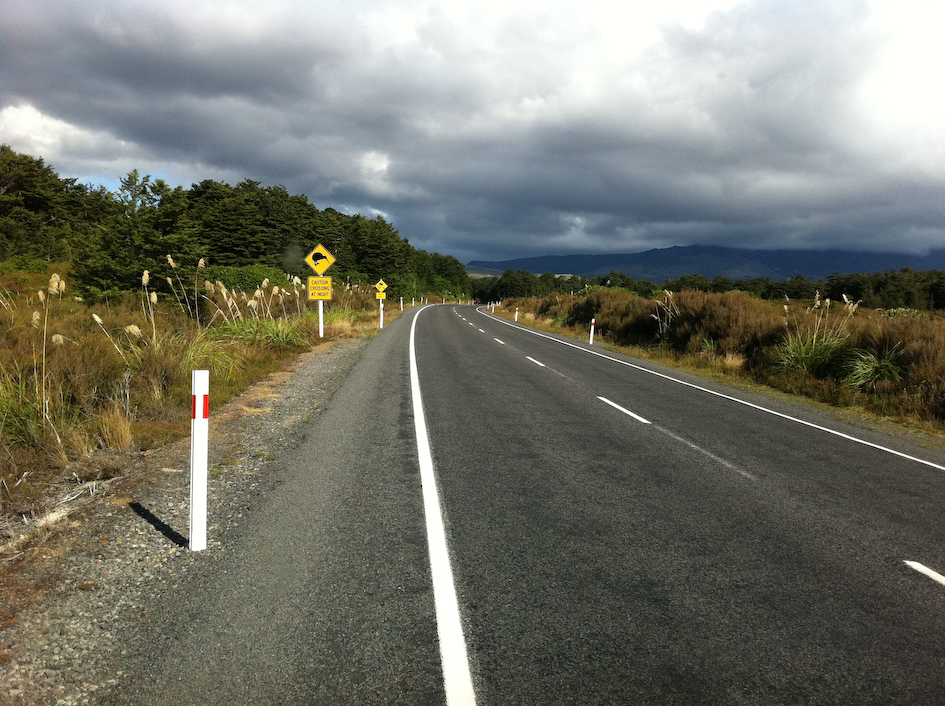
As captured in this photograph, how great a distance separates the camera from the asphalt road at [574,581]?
2.54 metres

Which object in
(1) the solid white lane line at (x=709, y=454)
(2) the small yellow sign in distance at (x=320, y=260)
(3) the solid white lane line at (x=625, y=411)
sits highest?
(2) the small yellow sign in distance at (x=320, y=260)

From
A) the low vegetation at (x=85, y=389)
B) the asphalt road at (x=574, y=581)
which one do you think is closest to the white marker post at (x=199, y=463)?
the asphalt road at (x=574, y=581)

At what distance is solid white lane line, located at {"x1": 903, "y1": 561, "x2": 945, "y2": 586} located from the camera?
3649 mm

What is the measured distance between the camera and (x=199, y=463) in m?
3.63

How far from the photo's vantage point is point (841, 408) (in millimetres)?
10906

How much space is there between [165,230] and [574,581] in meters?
26.5

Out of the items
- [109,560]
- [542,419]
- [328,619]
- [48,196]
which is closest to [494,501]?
[328,619]

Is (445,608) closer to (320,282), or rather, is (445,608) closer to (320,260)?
(320,282)

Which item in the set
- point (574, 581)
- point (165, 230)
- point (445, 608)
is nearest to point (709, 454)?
point (574, 581)

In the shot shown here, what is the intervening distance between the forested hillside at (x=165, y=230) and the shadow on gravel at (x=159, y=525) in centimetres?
1577

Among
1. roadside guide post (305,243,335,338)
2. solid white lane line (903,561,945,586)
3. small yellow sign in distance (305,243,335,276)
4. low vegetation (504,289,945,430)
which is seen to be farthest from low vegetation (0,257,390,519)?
low vegetation (504,289,945,430)

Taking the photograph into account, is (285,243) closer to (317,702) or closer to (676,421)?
(676,421)

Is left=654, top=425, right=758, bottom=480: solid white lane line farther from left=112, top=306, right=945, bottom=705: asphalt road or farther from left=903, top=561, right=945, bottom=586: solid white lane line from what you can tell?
left=903, top=561, right=945, bottom=586: solid white lane line

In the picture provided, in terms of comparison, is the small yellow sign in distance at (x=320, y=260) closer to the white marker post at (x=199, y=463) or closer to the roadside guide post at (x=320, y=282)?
the roadside guide post at (x=320, y=282)
